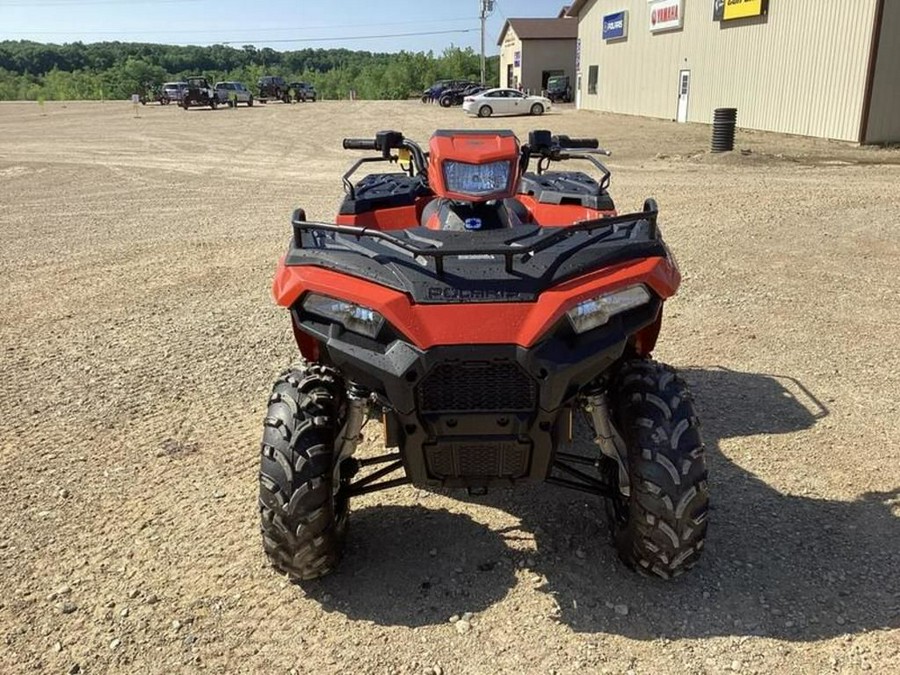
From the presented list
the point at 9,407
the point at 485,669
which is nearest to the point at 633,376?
the point at 485,669

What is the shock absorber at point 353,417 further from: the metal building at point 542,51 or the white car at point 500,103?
the metal building at point 542,51

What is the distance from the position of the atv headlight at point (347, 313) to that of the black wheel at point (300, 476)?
1.28 ft

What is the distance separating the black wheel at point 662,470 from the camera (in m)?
2.79

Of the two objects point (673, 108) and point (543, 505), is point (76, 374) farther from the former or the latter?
point (673, 108)

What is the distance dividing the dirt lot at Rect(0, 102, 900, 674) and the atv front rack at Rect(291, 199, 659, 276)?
1.34 metres

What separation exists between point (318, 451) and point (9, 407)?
9.84 feet

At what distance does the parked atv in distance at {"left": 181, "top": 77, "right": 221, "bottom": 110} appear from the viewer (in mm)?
43891

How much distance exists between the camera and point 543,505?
3660mm

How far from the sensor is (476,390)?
8.63 ft

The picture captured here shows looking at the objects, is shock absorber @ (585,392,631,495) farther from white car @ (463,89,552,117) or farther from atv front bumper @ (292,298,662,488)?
white car @ (463,89,552,117)

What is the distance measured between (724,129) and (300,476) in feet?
57.4

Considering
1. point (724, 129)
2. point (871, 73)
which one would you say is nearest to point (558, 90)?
point (871, 73)

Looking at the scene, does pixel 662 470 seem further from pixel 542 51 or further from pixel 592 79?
pixel 542 51

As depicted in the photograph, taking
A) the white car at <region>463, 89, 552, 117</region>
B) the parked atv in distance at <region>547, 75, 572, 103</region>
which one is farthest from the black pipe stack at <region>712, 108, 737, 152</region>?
the parked atv in distance at <region>547, 75, 572, 103</region>
